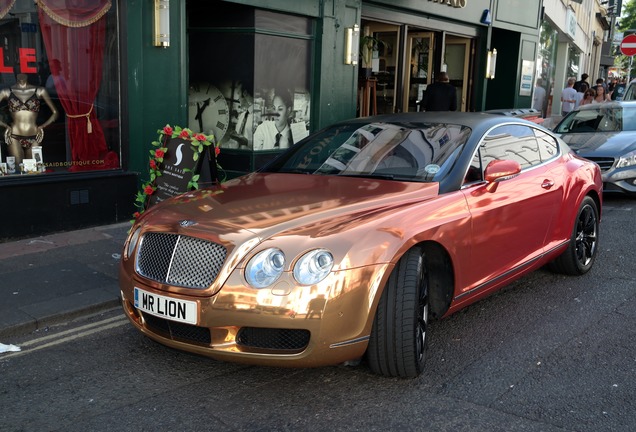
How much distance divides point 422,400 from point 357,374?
18.6 inches

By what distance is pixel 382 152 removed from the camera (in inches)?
192

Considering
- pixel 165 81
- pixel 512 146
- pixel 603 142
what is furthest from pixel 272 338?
pixel 603 142

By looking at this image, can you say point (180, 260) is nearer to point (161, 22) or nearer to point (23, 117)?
point (23, 117)

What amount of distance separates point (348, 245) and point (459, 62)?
1401 centimetres

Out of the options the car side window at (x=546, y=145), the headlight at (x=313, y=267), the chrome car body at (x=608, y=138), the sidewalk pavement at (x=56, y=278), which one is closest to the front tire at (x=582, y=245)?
the car side window at (x=546, y=145)

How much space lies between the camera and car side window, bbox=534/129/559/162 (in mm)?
5709

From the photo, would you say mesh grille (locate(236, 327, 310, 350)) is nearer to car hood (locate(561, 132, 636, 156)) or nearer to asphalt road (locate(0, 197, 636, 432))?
asphalt road (locate(0, 197, 636, 432))

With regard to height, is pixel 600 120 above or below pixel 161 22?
below

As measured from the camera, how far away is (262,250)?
3.54 m

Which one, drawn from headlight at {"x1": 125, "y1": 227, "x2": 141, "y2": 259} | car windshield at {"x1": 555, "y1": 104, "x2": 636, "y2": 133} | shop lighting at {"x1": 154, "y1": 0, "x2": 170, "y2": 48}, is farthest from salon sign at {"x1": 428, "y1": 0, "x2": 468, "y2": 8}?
headlight at {"x1": 125, "y1": 227, "x2": 141, "y2": 259}

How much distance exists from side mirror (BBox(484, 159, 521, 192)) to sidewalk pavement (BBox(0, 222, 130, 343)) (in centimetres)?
304

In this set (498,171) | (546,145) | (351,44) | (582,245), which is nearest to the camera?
(498,171)

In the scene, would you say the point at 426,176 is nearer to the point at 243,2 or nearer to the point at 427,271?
the point at 427,271

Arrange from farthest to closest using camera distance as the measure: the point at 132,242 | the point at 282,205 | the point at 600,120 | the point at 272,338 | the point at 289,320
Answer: the point at 600,120, the point at 132,242, the point at 282,205, the point at 272,338, the point at 289,320
